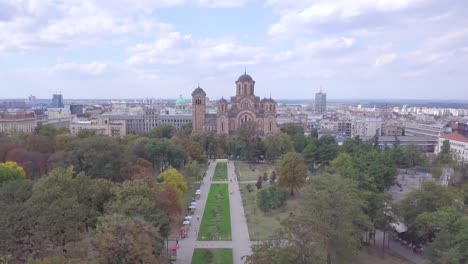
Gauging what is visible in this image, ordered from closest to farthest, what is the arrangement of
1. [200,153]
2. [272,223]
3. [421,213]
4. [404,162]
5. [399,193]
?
[421,213]
[272,223]
[399,193]
[404,162]
[200,153]

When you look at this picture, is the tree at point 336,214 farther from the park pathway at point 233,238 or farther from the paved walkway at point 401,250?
the park pathway at point 233,238

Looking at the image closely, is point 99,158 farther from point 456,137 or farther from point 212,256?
point 456,137

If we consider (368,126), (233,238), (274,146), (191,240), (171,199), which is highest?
(368,126)

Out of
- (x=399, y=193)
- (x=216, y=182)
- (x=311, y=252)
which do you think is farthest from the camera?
(x=216, y=182)

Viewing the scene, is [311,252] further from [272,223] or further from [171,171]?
Answer: [171,171]

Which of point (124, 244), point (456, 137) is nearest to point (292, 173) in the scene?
point (124, 244)

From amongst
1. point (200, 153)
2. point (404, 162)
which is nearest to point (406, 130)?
point (404, 162)

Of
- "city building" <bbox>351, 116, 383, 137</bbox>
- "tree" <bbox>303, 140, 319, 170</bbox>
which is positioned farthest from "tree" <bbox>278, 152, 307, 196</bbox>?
"city building" <bbox>351, 116, 383, 137</bbox>
